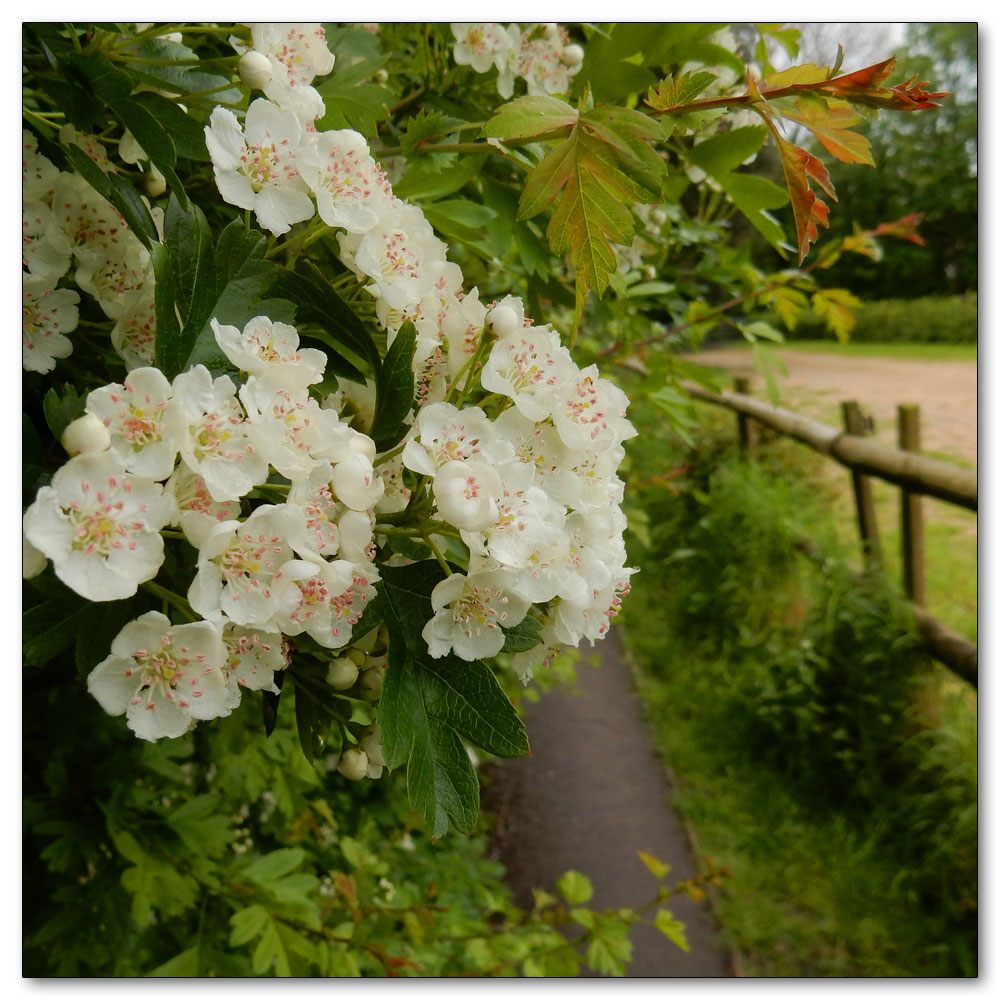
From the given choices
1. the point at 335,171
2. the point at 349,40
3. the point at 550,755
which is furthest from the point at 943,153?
the point at 335,171

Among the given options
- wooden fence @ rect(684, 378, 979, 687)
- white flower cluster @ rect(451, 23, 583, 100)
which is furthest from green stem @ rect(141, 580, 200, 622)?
wooden fence @ rect(684, 378, 979, 687)

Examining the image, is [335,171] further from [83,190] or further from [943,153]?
[943,153]

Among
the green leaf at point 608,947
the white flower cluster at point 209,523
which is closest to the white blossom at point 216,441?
the white flower cluster at point 209,523

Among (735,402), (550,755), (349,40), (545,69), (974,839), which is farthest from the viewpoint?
(735,402)

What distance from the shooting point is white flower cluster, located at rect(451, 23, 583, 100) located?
96 cm

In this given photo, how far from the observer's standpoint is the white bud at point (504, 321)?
2.07ft

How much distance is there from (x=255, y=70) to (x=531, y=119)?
0.22m

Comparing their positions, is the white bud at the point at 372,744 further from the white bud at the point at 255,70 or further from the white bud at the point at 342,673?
the white bud at the point at 255,70

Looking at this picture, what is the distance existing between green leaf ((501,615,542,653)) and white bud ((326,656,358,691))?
11 centimetres

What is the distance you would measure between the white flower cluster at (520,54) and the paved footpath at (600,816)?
2.41 metres

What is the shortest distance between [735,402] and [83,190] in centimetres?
449

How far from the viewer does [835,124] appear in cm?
65

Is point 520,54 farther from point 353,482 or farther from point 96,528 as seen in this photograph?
point 96,528

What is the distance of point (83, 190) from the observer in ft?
2.32
